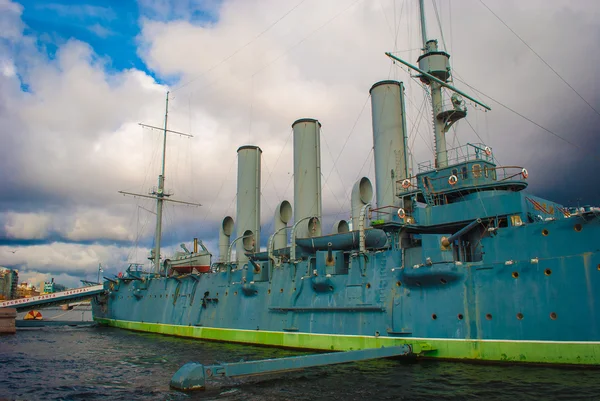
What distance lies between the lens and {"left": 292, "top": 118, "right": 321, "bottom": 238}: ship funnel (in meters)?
24.9

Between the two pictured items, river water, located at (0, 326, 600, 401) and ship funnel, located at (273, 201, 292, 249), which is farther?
ship funnel, located at (273, 201, 292, 249)

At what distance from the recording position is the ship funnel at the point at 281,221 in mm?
26250

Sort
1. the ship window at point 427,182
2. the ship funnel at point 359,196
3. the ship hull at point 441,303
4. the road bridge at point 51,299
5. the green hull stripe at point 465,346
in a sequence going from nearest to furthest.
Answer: the green hull stripe at point 465,346 → the ship hull at point 441,303 → the ship window at point 427,182 → the ship funnel at point 359,196 → the road bridge at point 51,299

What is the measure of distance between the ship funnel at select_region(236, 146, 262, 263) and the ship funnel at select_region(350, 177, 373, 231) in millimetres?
8990

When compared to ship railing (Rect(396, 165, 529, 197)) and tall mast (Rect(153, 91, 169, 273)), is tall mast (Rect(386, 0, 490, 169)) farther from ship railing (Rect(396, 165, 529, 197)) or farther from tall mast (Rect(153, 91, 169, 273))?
tall mast (Rect(153, 91, 169, 273))

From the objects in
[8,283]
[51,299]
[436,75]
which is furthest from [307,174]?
[8,283]

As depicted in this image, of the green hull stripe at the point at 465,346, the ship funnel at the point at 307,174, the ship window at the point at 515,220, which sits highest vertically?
the ship funnel at the point at 307,174

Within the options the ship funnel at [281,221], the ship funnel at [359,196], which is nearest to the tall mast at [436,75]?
the ship funnel at [359,196]

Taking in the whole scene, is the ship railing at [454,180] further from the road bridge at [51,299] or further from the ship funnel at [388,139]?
the road bridge at [51,299]

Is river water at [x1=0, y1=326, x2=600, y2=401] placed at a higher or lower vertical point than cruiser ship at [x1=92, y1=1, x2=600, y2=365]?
lower

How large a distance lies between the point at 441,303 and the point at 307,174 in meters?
13.1

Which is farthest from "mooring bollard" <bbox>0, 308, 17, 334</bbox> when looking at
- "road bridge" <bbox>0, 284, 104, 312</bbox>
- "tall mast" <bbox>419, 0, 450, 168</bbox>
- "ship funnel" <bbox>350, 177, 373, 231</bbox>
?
"tall mast" <bbox>419, 0, 450, 168</bbox>

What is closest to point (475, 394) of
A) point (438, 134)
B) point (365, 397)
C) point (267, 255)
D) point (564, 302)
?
point (365, 397)

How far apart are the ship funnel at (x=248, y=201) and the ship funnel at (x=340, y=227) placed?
734 cm
